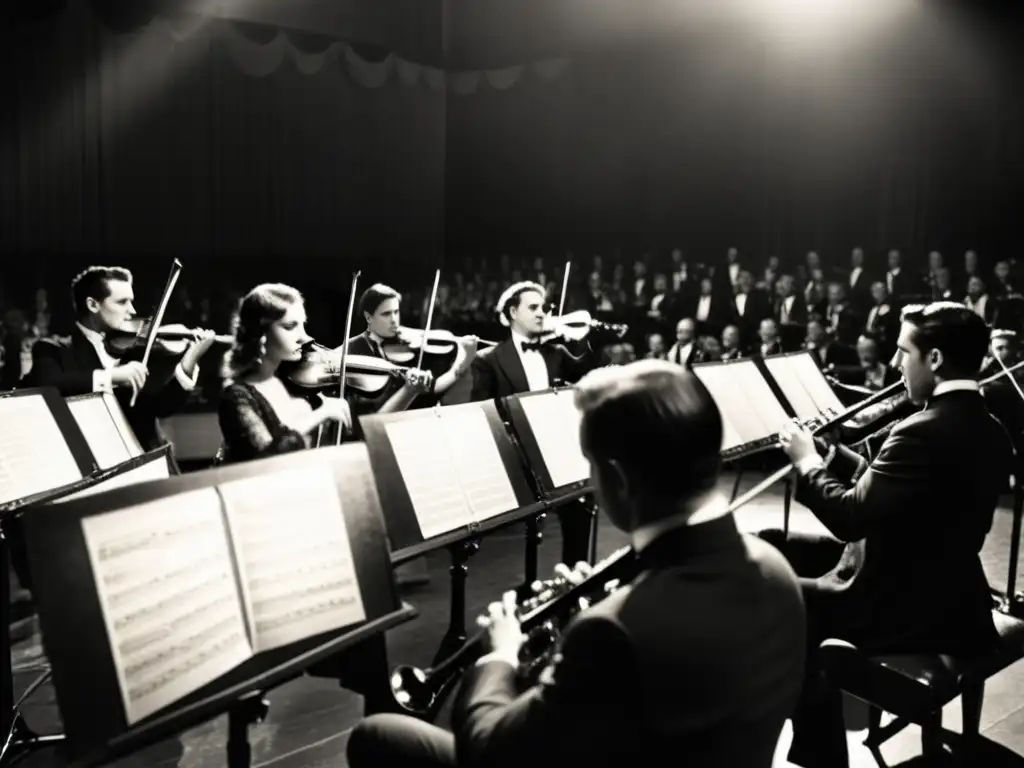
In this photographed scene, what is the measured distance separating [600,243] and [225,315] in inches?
284

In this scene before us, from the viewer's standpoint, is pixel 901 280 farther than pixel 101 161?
No

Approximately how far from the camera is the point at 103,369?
14.0ft

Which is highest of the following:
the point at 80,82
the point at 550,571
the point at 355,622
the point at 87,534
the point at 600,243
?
the point at 80,82

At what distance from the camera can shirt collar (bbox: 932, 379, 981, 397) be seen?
100 inches

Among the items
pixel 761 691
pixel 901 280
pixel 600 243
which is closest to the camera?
pixel 761 691

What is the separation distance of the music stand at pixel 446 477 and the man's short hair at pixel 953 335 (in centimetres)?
124

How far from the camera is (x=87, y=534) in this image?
1493 millimetres

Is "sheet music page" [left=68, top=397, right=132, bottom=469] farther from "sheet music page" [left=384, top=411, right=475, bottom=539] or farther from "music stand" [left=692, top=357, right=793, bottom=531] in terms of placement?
"music stand" [left=692, top=357, right=793, bottom=531]

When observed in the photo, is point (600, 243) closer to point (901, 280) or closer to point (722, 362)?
point (901, 280)

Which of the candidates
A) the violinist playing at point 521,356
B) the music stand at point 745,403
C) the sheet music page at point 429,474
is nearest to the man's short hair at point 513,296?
the violinist playing at point 521,356

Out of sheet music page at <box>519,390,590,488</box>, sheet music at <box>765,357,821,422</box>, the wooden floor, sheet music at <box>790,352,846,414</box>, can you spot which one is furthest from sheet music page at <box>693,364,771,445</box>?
the wooden floor

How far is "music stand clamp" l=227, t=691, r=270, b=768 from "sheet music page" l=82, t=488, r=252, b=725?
0.07 metres

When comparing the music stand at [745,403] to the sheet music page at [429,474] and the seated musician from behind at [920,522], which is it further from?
the sheet music page at [429,474]

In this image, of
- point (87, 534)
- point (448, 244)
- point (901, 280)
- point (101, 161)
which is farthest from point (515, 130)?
point (87, 534)
